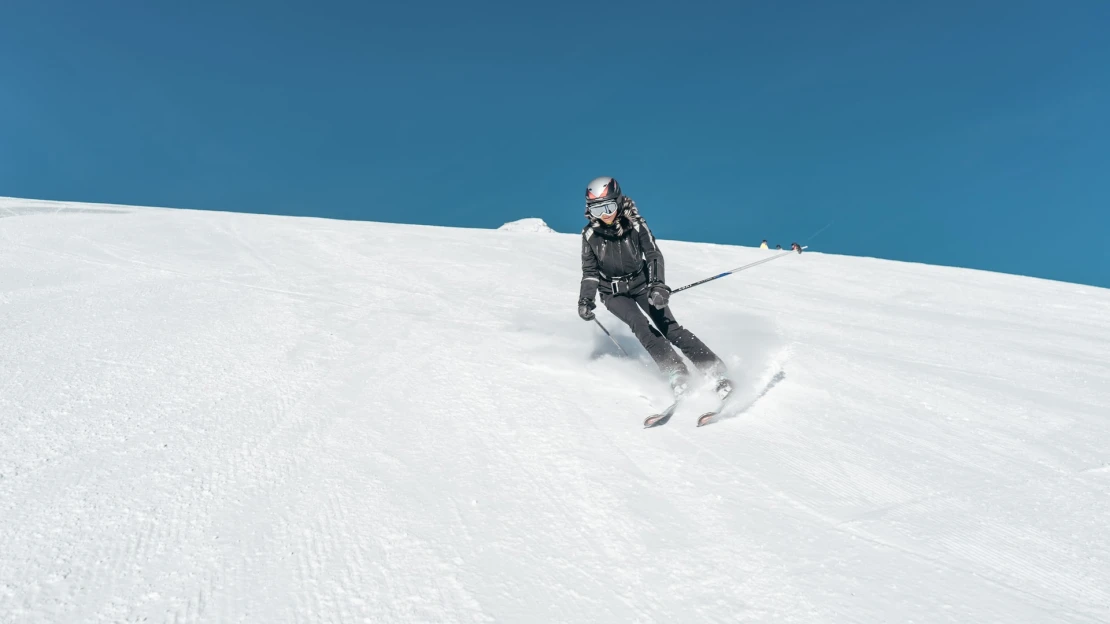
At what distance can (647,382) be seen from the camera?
5289 millimetres

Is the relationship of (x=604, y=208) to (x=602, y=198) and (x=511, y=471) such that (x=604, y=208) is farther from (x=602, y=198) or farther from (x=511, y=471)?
(x=511, y=471)

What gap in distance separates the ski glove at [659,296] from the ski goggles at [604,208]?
879 millimetres

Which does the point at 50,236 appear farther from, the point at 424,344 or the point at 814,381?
the point at 814,381

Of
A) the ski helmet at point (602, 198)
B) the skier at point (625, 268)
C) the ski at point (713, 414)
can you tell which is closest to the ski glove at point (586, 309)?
the skier at point (625, 268)

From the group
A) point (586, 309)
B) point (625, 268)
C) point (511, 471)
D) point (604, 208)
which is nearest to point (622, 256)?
point (625, 268)

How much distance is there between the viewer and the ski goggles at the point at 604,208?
564 centimetres

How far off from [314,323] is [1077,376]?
27.2 ft

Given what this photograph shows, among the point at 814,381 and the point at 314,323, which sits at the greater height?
the point at 314,323

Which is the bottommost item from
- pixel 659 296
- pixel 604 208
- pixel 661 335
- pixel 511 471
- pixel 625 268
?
pixel 511 471

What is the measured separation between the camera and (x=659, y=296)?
17.8 feet

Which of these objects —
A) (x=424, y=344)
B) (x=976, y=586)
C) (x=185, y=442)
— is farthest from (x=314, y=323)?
(x=976, y=586)

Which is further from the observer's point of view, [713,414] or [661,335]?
[661,335]

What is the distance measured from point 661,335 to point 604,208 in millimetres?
1368

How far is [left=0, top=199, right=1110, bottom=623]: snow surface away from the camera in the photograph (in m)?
2.46
